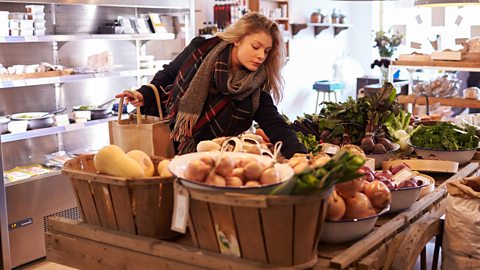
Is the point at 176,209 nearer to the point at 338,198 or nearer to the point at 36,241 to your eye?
the point at 338,198

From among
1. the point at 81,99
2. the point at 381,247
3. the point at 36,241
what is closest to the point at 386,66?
the point at 81,99

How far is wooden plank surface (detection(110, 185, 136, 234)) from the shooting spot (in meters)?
1.94

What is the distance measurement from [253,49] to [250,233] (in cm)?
116

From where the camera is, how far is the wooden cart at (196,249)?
1.83 metres

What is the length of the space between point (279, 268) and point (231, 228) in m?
0.17

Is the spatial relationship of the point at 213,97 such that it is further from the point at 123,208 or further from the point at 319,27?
the point at 319,27

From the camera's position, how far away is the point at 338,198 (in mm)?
1927

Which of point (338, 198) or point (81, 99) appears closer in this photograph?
point (338, 198)

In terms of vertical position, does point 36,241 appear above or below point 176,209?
below

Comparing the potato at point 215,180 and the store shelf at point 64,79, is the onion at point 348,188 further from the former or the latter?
the store shelf at point 64,79

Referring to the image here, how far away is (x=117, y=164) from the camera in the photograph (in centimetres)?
199

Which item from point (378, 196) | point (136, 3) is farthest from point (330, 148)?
point (136, 3)

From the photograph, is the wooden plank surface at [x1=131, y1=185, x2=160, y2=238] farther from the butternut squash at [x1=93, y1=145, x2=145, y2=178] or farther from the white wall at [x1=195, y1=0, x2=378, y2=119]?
the white wall at [x1=195, y1=0, x2=378, y2=119]

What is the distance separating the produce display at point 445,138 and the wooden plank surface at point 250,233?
1.88 metres
